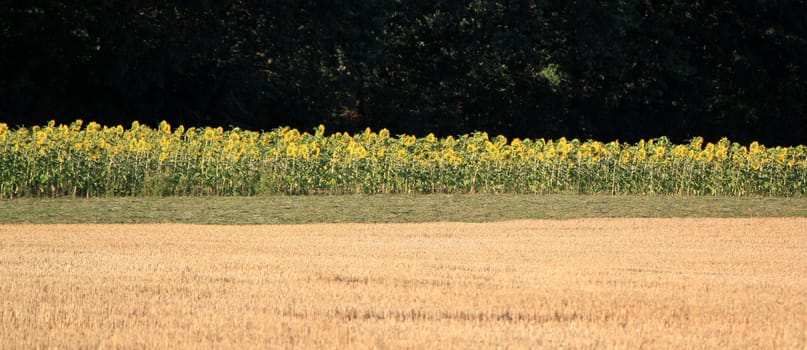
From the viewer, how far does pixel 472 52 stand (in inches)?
1446

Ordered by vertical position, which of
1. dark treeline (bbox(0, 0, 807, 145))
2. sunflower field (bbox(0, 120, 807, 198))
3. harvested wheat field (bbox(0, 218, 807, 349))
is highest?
dark treeline (bbox(0, 0, 807, 145))

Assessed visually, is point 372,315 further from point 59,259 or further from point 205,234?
point 205,234

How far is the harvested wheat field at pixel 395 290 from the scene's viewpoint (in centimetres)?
687

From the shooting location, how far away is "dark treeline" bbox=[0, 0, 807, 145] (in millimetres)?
30188

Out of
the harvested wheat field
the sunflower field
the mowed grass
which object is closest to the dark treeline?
the sunflower field

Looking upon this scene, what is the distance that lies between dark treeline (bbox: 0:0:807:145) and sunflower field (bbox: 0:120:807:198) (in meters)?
8.47

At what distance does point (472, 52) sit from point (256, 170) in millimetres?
16860

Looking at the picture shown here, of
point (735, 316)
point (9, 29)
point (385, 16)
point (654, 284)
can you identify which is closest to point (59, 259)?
point (654, 284)

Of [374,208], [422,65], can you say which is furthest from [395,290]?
[422,65]

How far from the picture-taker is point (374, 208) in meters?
18.3

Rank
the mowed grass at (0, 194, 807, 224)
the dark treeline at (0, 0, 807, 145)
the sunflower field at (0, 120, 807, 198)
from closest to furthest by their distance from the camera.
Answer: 1. the mowed grass at (0, 194, 807, 224)
2. the sunflower field at (0, 120, 807, 198)
3. the dark treeline at (0, 0, 807, 145)

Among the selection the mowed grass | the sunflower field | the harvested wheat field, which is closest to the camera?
the harvested wheat field

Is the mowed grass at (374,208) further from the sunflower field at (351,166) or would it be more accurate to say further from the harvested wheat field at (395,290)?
the harvested wheat field at (395,290)

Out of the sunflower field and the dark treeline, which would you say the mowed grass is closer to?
the sunflower field
